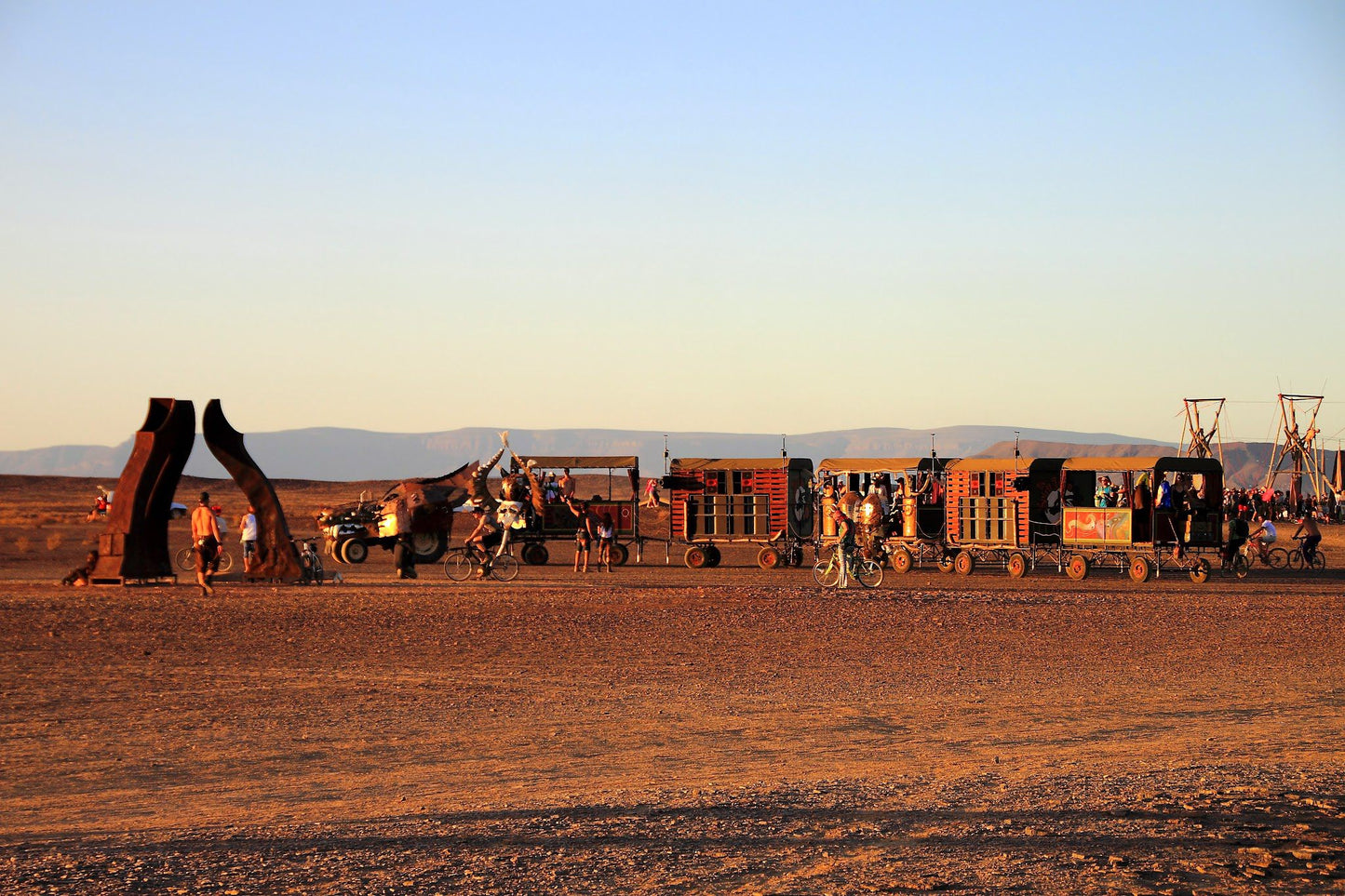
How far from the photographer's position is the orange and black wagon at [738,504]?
118ft

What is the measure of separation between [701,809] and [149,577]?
66.3 ft

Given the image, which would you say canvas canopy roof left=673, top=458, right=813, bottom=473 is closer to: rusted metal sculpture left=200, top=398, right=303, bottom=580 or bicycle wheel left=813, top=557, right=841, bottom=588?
bicycle wheel left=813, top=557, right=841, bottom=588

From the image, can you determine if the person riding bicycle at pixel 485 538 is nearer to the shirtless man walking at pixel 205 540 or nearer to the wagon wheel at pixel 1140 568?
the shirtless man walking at pixel 205 540

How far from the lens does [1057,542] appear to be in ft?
106

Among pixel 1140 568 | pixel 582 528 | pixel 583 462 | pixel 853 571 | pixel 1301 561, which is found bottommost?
pixel 1301 561

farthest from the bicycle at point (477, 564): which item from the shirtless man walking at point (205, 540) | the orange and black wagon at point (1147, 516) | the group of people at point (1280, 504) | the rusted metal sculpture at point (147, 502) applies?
the group of people at point (1280, 504)

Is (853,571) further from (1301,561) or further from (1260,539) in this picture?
(1301,561)

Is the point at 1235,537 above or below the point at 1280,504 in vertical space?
above

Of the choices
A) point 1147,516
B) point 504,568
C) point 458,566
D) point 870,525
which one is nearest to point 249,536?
point 458,566

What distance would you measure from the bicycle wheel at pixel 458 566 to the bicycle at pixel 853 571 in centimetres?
714

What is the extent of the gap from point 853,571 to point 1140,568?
807 centimetres

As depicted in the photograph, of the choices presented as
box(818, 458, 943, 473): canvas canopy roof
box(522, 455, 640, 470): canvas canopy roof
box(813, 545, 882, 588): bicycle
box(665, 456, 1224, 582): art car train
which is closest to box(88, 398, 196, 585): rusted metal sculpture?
box(522, 455, 640, 470): canvas canopy roof

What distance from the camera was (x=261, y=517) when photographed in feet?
90.2

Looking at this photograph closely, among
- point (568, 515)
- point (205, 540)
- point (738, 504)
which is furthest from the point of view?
point (568, 515)
